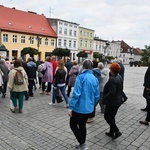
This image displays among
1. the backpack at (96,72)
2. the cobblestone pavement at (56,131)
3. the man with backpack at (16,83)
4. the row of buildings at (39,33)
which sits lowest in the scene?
the cobblestone pavement at (56,131)

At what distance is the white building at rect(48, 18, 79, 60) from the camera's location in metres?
50.2

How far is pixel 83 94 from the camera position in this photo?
145 inches

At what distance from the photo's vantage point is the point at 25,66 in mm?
8641

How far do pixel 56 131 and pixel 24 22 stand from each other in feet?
140

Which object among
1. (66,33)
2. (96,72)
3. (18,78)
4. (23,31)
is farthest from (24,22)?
(96,72)

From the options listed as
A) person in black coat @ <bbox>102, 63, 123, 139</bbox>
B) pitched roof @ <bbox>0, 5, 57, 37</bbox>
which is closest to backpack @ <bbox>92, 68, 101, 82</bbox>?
person in black coat @ <bbox>102, 63, 123, 139</bbox>

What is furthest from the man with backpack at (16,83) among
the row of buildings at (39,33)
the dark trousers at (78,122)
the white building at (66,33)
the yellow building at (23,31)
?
the white building at (66,33)

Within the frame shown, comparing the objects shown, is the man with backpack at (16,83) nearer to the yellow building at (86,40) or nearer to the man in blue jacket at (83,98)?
the man in blue jacket at (83,98)

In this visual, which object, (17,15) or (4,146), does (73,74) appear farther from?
(17,15)

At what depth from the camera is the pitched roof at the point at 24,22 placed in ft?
133

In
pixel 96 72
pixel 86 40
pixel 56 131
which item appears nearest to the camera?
pixel 56 131

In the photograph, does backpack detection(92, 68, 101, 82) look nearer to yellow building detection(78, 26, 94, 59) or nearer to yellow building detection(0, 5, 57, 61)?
yellow building detection(0, 5, 57, 61)

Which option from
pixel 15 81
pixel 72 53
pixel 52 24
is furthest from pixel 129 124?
pixel 72 53

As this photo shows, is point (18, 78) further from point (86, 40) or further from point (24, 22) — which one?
point (86, 40)
